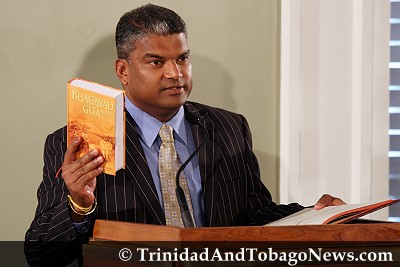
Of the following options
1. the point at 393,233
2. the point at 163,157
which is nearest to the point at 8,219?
the point at 163,157

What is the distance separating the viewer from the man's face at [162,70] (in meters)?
2.25

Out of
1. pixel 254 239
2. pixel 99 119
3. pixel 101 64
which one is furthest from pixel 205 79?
pixel 254 239

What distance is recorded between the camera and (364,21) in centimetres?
255

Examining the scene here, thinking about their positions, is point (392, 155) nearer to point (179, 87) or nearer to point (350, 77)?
point (350, 77)

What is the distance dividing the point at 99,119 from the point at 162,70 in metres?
0.52

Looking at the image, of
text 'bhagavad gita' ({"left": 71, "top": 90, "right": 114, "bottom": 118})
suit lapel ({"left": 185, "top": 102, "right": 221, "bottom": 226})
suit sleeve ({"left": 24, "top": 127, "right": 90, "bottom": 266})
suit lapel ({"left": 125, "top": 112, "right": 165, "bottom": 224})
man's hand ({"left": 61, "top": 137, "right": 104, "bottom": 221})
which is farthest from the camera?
Result: suit lapel ({"left": 185, "top": 102, "right": 221, "bottom": 226})

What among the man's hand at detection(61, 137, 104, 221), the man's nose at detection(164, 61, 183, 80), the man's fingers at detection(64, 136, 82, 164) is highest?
the man's nose at detection(164, 61, 183, 80)

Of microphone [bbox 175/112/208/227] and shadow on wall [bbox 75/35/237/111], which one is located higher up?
shadow on wall [bbox 75/35/237/111]

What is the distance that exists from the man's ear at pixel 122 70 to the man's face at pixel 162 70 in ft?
0.21

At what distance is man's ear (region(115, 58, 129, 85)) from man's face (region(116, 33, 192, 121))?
63 millimetres

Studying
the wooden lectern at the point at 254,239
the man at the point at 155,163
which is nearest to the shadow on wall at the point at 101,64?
the man at the point at 155,163

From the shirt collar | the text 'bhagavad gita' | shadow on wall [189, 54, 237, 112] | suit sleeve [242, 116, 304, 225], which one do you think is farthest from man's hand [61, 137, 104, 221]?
shadow on wall [189, 54, 237, 112]

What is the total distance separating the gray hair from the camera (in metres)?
2.27

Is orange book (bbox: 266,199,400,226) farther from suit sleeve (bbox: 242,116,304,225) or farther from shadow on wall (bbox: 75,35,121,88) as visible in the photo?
shadow on wall (bbox: 75,35,121,88)
